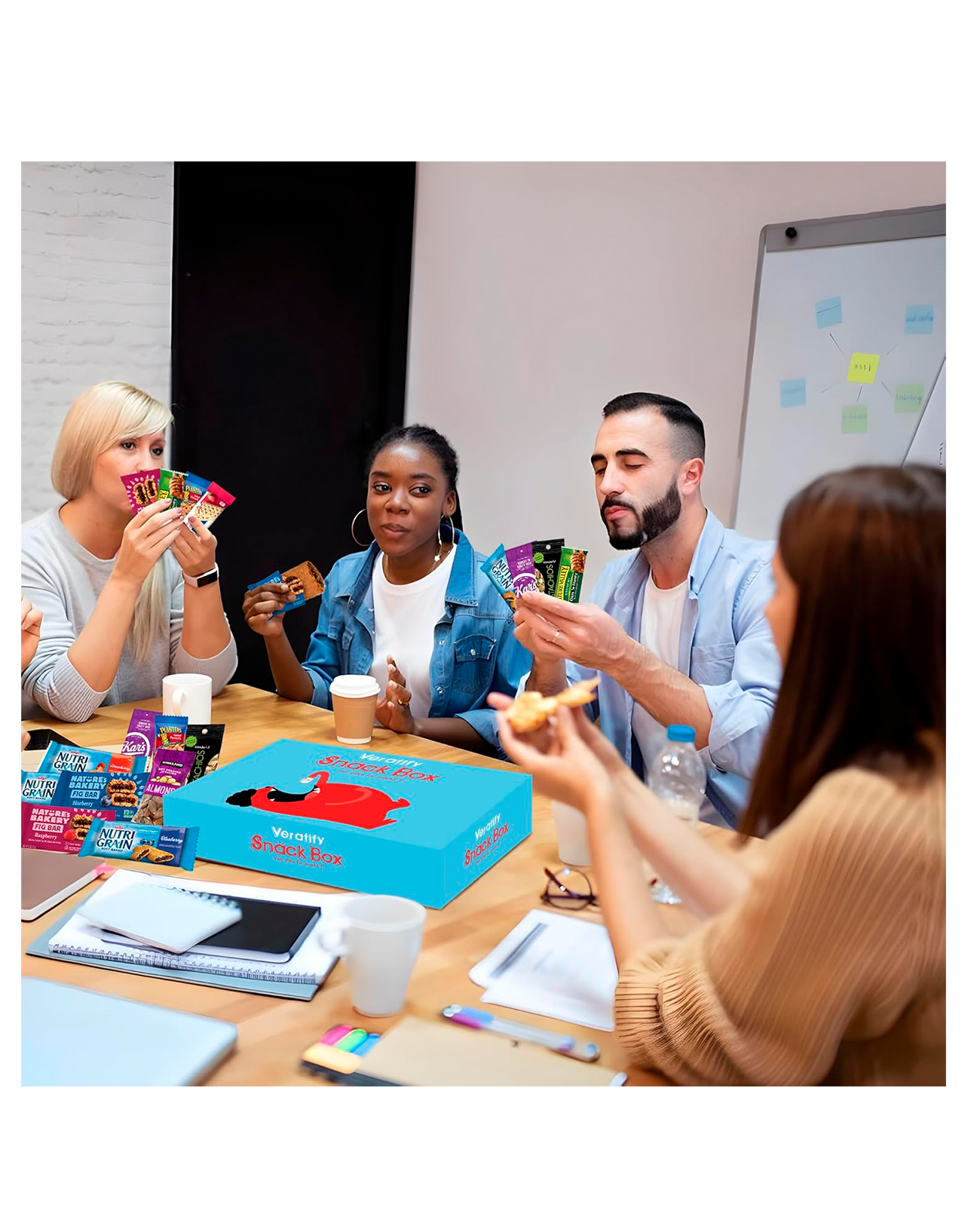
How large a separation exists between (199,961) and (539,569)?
83 cm

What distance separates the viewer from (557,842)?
1.44m

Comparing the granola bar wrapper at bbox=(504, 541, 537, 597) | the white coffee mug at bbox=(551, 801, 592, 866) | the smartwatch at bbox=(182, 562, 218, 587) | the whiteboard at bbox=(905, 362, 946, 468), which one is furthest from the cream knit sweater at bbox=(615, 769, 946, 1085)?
the whiteboard at bbox=(905, 362, 946, 468)

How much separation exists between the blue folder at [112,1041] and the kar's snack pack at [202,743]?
563 millimetres

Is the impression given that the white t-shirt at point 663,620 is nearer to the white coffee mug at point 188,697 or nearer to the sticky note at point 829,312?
the white coffee mug at point 188,697

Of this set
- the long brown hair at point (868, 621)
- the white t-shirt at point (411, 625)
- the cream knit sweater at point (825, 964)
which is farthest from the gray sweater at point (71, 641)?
the long brown hair at point (868, 621)

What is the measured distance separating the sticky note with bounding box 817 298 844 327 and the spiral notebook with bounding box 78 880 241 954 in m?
2.35

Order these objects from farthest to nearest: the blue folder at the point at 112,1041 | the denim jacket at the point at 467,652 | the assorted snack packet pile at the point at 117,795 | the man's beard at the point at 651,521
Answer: the denim jacket at the point at 467,652, the man's beard at the point at 651,521, the assorted snack packet pile at the point at 117,795, the blue folder at the point at 112,1041

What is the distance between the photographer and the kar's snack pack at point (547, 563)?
5.32ft

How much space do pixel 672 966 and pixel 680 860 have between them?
108mm

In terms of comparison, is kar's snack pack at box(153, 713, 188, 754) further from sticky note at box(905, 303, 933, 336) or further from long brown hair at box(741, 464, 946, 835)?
sticky note at box(905, 303, 933, 336)

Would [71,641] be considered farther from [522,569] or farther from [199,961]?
[199,961]

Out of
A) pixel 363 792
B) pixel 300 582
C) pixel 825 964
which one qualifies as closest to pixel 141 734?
pixel 363 792

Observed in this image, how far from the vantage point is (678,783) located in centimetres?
138
